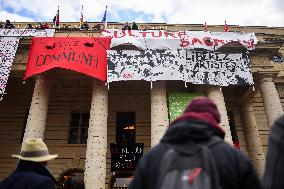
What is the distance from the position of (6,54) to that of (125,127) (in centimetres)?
840

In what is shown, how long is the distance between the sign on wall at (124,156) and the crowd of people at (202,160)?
13.3 m

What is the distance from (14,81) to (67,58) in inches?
259

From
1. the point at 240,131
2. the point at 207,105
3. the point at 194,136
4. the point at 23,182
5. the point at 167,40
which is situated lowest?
the point at 23,182

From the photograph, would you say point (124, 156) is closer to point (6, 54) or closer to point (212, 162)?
point (6, 54)

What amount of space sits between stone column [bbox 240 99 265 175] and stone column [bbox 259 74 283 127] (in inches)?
100

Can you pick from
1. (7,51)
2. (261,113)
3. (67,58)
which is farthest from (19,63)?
(261,113)

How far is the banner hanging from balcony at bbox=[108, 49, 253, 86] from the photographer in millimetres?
15328

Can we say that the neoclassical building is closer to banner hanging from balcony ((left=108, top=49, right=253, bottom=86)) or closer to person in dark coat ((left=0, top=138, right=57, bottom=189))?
banner hanging from balcony ((left=108, top=49, right=253, bottom=86))

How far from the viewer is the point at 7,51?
15922 millimetres

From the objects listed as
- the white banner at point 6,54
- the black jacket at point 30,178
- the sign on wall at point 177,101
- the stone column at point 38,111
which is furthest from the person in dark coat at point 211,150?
the white banner at point 6,54

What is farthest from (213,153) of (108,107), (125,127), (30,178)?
(108,107)

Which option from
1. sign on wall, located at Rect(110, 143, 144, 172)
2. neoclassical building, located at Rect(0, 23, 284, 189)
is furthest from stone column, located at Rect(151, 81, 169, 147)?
sign on wall, located at Rect(110, 143, 144, 172)

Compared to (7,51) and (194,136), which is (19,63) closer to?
(7,51)

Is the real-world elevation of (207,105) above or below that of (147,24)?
below
